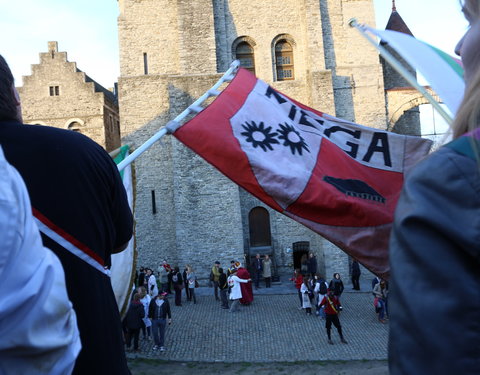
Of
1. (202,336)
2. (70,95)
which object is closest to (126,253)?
(202,336)

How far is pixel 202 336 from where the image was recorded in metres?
11.8

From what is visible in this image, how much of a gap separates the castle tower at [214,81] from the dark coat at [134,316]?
29.9 ft

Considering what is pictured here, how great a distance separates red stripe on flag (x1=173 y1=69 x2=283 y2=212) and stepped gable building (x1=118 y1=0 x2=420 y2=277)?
1583 cm

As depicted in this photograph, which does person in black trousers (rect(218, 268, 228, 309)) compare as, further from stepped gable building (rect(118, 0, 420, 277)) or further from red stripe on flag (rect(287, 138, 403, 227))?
red stripe on flag (rect(287, 138, 403, 227))

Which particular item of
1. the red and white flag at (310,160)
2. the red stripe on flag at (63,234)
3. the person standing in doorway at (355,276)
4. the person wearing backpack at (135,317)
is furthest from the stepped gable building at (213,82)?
the red stripe on flag at (63,234)

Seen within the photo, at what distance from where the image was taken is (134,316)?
33.9ft

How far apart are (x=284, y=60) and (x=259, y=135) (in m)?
18.9

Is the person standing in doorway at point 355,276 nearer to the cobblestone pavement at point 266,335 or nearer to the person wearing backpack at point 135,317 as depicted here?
the cobblestone pavement at point 266,335

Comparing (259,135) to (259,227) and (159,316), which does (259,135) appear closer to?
(159,316)

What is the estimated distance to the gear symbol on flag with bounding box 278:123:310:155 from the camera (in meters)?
3.85

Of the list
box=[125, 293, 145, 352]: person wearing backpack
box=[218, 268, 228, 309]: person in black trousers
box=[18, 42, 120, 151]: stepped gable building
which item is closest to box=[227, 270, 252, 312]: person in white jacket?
box=[218, 268, 228, 309]: person in black trousers

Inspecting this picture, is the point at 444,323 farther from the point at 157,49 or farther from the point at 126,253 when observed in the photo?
the point at 157,49

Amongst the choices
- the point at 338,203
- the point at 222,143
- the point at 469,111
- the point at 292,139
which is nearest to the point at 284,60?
the point at 292,139

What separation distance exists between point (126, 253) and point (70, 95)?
23.4 metres
